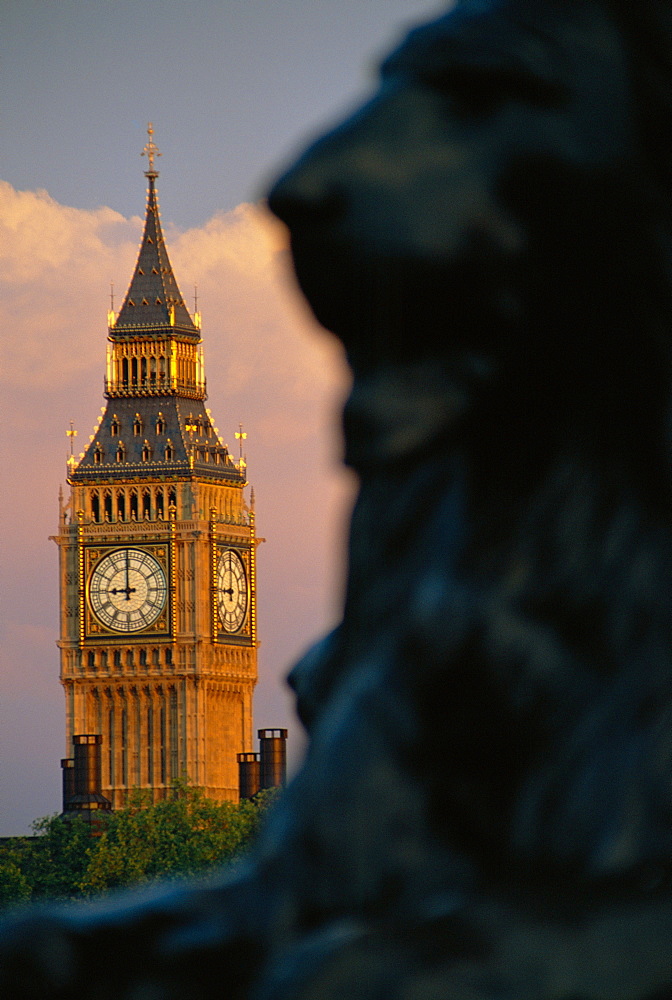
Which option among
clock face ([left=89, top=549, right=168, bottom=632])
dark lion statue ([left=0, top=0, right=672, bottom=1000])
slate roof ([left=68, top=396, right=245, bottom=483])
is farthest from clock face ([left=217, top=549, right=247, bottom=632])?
dark lion statue ([left=0, top=0, right=672, bottom=1000])

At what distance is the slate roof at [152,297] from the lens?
261 feet

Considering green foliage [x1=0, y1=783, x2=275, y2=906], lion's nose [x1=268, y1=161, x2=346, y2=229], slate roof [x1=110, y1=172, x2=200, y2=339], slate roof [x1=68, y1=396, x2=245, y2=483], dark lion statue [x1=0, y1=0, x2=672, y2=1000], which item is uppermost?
slate roof [x1=110, y1=172, x2=200, y2=339]

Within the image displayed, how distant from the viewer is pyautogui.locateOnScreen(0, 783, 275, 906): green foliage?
192 ft

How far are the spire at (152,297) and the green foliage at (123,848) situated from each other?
18.2m

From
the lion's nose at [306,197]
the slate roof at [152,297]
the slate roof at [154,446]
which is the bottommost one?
the lion's nose at [306,197]

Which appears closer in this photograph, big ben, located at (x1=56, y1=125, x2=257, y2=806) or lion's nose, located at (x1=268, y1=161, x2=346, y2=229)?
lion's nose, located at (x1=268, y1=161, x2=346, y2=229)

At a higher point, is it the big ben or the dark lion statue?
the big ben

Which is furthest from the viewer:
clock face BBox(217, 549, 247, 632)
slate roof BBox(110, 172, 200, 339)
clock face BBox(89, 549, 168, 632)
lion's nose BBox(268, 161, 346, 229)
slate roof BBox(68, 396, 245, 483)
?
slate roof BBox(110, 172, 200, 339)

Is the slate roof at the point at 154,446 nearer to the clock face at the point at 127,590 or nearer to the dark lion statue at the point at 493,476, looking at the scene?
the clock face at the point at 127,590

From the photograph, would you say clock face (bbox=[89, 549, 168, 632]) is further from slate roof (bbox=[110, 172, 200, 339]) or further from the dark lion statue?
the dark lion statue

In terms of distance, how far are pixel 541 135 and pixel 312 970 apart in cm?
49

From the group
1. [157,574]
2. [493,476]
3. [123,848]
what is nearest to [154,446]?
[157,574]

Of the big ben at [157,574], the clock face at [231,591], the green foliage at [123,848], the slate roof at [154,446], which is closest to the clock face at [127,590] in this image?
the big ben at [157,574]

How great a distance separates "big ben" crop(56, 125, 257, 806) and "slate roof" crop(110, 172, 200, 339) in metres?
0.04
